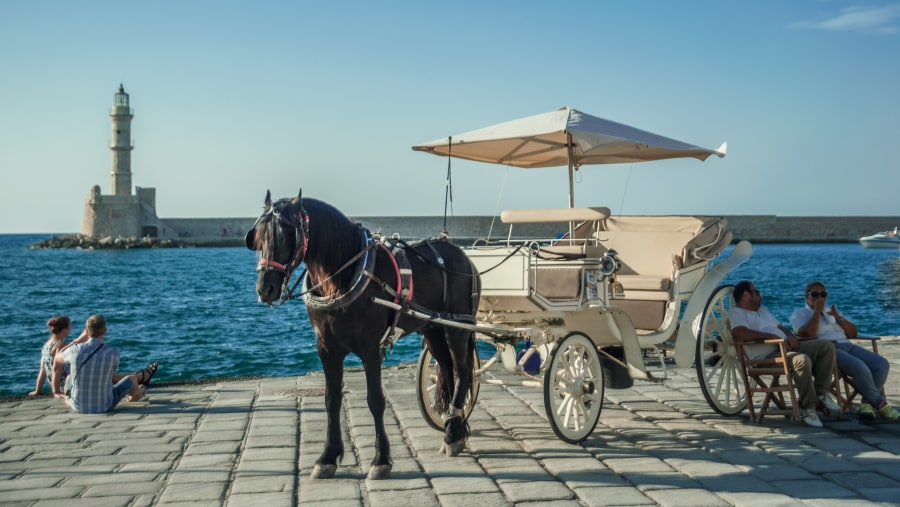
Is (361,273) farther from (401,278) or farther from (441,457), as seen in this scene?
(441,457)

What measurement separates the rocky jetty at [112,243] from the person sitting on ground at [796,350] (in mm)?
93034

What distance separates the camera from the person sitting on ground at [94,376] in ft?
26.6

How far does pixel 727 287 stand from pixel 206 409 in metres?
4.71

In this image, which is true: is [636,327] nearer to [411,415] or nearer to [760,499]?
[411,415]

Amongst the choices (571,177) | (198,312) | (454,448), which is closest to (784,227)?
(198,312)

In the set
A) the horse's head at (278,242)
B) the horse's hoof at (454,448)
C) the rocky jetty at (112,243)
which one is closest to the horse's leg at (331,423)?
the horse's head at (278,242)

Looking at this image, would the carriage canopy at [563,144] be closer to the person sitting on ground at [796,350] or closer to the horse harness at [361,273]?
the person sitting on ground at [796,350]

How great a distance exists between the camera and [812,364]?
7.39 m

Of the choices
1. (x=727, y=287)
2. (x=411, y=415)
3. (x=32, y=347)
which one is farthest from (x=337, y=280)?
(x=32, y=347)

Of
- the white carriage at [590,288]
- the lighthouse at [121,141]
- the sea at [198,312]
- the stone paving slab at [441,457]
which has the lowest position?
the sea at [198,312]

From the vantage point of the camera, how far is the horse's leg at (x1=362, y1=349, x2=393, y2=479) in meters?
5.76

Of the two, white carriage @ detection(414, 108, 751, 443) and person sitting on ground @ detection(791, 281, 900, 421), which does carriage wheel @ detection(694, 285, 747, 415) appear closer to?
white carriage @ detection(414, 108, 751, 443)

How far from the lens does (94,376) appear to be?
8.09 metres

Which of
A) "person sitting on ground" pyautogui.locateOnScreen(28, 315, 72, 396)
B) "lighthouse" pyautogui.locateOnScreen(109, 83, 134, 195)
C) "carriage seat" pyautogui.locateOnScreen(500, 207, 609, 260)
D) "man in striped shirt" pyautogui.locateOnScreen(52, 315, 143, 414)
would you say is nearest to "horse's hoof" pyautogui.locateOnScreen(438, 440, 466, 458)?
"carriage seat" pyautogui.locateOnScreen(500, 207, 609, 260)
